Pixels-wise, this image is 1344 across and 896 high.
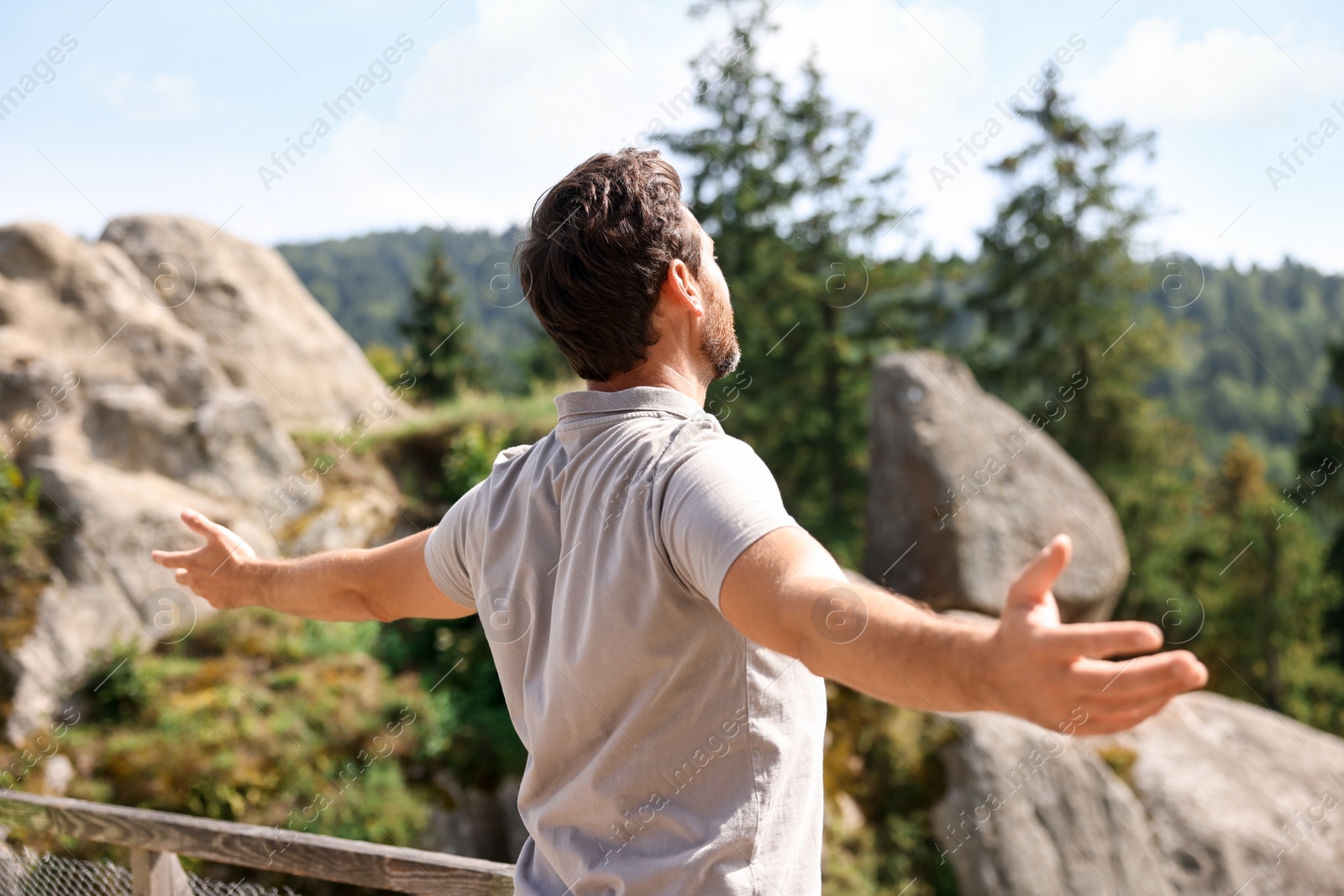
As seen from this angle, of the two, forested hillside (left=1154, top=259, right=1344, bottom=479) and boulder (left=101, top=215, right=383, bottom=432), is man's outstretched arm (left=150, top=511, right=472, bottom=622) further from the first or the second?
forested hillside (left=1154, top=259, right=1344, bottom=479)

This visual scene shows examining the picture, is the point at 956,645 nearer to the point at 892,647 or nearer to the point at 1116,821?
the point at 892,647

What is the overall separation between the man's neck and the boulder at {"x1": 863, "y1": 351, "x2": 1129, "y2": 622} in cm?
844

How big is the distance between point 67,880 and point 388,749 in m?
4.15

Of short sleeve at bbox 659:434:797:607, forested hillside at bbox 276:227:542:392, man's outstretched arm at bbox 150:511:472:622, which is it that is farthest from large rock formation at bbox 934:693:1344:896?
forested hillside at bbox 276:227:542:392

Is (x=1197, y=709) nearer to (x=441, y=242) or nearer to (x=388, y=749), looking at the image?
(x=388, y=749)

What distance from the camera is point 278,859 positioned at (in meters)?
2.29

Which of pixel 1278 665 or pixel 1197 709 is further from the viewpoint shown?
pixel 1278 665

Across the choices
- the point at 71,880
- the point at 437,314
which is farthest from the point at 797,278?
the point at 437,314

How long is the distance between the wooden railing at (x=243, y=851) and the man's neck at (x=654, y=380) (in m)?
1.20

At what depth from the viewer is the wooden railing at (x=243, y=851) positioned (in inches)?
81.8

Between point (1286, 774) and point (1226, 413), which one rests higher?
point (1286, 774)

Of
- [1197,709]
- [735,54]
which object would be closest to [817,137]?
[735,54]

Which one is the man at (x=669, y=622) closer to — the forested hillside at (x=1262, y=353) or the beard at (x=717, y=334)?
the beard at (x=717, y=334)

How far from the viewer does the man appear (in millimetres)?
814
